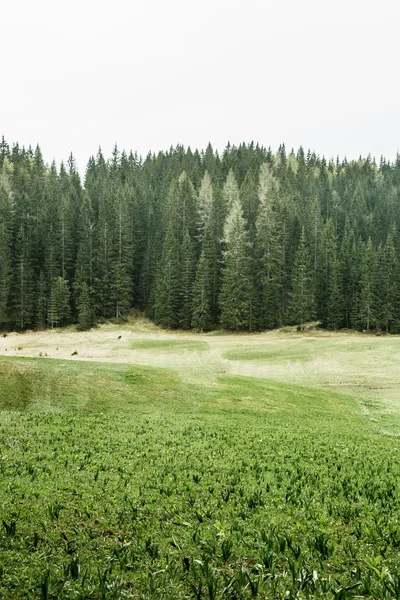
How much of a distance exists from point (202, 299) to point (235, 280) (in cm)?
654

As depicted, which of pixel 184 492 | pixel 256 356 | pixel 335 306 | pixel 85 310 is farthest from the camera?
pixel 85 310

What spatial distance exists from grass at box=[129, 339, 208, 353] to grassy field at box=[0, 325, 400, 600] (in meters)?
27.8

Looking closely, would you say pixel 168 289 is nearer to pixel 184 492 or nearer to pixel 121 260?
pixel 121 260

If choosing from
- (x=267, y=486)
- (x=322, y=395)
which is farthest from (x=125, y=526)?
(x=322, y=395)

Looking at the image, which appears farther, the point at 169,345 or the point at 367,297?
the point at 367,297

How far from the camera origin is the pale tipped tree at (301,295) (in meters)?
70.0

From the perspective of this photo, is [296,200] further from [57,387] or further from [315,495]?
[315,495]

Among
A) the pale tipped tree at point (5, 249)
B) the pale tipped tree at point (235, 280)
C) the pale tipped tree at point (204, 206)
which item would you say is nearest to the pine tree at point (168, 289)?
the pale tipped tree at point (235, 280)

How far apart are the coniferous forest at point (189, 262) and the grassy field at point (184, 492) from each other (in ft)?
160

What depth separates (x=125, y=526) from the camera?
786cm

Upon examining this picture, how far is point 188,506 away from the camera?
29.2ft

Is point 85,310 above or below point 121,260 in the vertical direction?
below

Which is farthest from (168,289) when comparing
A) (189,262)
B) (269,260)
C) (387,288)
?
(387,288)

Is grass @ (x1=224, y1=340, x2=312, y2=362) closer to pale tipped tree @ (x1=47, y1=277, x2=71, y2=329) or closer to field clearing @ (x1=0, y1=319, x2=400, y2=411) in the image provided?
field clearing @ (x1=0, y1=319, x2=400, y2=411)
